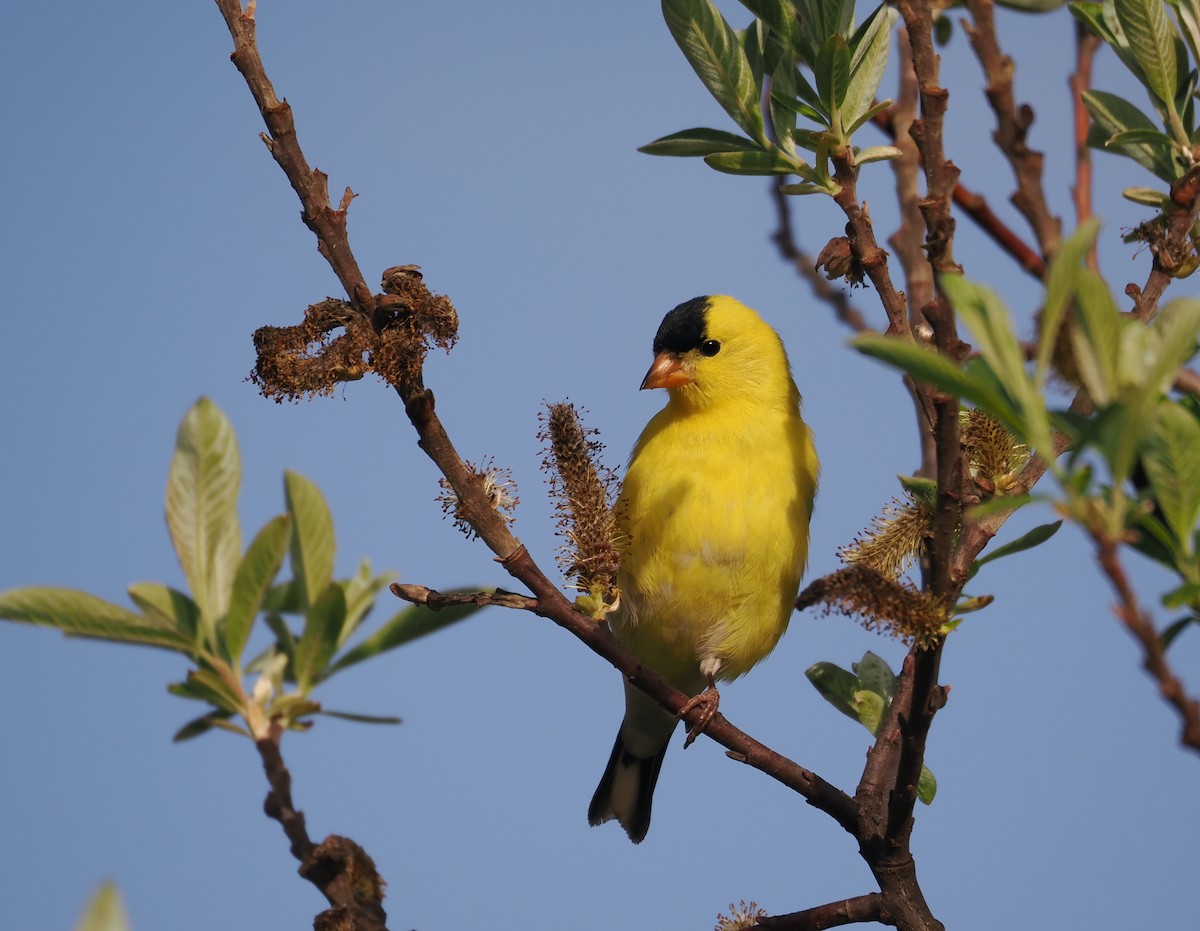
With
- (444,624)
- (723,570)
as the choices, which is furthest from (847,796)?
(723,570)

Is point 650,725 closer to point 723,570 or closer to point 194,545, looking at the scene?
point 723,570

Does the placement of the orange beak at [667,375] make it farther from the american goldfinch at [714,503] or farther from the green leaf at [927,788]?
the green leaf at [927,788]

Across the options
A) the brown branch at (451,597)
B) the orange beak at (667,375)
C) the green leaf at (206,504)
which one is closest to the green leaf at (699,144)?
the brown branch at (451,597)

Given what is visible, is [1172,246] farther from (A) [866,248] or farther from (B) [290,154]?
(B) [290,154]

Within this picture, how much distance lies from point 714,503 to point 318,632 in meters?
1.88

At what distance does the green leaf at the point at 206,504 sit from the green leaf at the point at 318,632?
14cm

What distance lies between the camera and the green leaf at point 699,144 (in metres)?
2.41

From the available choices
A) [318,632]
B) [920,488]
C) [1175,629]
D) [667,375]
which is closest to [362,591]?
[318,632]

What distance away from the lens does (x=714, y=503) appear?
3.69 meters

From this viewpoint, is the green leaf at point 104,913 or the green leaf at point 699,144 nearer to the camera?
the green leaf at point 104,913

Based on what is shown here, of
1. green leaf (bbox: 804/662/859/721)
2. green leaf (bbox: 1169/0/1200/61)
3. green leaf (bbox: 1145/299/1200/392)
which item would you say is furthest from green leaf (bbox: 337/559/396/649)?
green leaf (bbox: 1169/0/1200/61)

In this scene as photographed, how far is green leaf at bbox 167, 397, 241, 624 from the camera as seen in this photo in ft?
6.23

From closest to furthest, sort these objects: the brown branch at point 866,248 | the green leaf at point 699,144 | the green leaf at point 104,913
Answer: the green leaf at point 104,913 < the brown branch at point 866,248 < the green leaf at point 699,144

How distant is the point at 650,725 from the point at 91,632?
3267mm
